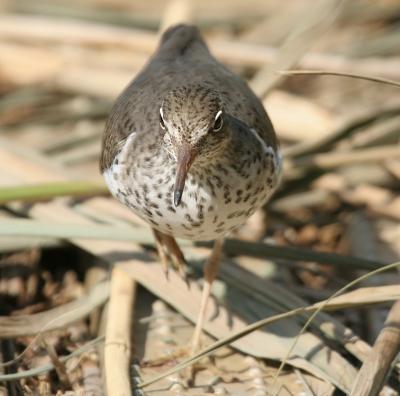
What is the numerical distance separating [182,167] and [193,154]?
73 mm

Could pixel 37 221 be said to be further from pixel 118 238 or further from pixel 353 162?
pixel 353 162

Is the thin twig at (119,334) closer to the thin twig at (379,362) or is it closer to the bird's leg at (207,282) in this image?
the bird's leg at (207,282)

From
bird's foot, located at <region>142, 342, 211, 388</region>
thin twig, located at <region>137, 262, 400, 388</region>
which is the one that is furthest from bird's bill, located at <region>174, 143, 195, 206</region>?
bird's foot, located at <region>142, 342, 211, 388</region>

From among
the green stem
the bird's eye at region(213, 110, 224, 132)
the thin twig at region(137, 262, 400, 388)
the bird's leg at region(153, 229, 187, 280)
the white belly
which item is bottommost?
the thin twig at region(137, 262, 400, 388)

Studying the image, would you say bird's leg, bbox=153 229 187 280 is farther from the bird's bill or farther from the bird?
the bird's bill

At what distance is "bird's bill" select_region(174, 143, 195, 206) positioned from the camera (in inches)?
139

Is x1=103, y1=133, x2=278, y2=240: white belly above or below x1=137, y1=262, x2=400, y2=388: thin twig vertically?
above

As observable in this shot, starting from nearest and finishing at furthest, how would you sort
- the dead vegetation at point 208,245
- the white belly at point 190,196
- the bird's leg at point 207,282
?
the white belly at point 190,196 < the dead vegetation at point 208,245 < the bird's leg at point 207,282

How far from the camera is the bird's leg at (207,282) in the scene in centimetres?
430

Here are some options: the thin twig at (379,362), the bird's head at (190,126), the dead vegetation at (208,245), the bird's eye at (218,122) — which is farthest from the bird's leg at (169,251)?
the thin twig at (379,362)

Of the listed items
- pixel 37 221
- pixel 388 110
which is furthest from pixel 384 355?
pixel 388 110

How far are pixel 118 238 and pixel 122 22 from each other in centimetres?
294

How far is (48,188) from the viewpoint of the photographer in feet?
15.7

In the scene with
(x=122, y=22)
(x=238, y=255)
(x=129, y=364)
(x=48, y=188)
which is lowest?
(x=129, y=364)
